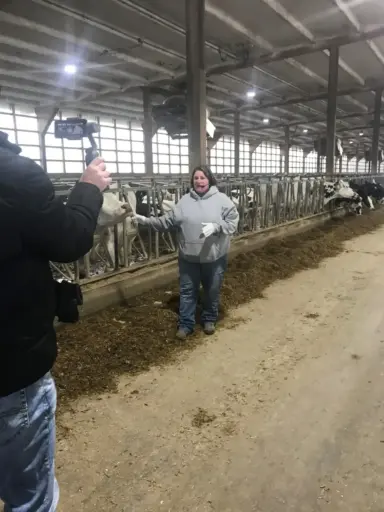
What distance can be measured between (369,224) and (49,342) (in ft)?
34.2

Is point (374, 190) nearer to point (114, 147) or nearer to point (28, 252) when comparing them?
point (114, 147)

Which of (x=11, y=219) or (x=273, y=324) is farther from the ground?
(x=11, y=219)

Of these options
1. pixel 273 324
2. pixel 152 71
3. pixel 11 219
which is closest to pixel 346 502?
pixel 11 219

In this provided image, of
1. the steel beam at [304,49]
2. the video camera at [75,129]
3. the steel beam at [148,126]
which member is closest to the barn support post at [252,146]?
the steel beam at [148,126]

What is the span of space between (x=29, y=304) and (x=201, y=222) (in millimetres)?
2427

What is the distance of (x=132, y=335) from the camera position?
3.58m

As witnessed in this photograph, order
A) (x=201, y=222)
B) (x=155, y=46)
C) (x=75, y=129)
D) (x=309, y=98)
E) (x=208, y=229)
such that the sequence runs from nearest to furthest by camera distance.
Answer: (x=75, y=129), (x=208, y=229), (x=201, y=222), (x=155, y=46), (x=309, y=98)

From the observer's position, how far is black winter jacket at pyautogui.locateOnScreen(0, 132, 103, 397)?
3.59 feet

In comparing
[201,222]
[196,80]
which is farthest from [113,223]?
[196,80]

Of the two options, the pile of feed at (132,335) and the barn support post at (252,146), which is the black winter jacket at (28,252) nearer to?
the pile of feed at (132,335)

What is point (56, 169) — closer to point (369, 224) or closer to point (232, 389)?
point (369, 224)

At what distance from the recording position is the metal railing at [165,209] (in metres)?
4.55

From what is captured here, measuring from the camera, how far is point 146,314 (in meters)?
4.04

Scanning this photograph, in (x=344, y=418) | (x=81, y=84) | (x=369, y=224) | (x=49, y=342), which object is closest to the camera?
(x=49, y=342)
